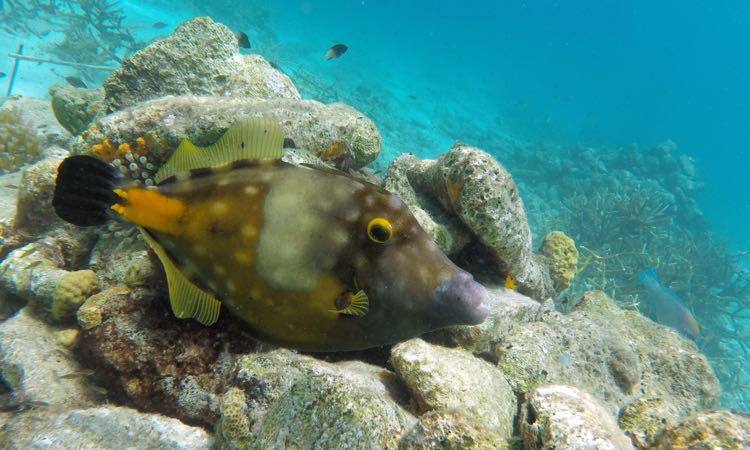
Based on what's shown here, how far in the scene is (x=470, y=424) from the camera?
6.35 feet

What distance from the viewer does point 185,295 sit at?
179cm

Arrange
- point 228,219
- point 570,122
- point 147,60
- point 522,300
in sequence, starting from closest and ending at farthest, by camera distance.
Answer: point 228,219
point 522,300
point 147,60
point 570,122

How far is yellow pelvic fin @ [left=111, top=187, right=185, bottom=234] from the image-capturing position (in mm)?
1710

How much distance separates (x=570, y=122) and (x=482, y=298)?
58.0 meters

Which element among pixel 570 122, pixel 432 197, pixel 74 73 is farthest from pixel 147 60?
pixel 570 122

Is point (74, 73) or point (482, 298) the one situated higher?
point (74, 73)

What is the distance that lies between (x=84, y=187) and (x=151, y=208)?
1.10 ft

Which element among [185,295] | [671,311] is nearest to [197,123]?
[185,295]

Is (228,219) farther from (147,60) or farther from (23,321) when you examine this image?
(147,60)

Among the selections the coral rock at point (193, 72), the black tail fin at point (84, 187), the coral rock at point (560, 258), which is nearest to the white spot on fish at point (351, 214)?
the black tail fin at point (84, 187)

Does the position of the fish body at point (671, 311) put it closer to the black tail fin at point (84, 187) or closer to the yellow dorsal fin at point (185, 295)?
the yellow dorsal fin at point (185, 295)

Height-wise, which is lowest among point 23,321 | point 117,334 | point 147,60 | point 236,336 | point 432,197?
point 23,321

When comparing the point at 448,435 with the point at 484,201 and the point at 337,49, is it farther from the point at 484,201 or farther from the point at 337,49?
the point at 337,49

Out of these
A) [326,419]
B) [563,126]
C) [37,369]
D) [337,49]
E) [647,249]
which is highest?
[563,126]
